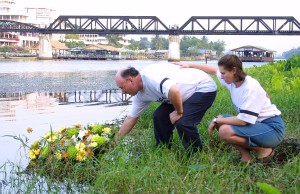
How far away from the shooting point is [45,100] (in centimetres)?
1524

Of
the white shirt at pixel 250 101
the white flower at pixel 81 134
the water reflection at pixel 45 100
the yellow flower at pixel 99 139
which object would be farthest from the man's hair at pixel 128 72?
the water reflection at pixel 45 100

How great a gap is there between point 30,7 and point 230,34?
86.2 m

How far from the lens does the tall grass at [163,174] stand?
4.41 meters

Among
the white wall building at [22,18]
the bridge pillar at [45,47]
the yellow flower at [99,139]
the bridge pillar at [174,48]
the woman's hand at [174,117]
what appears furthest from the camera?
the white wall building at [22,18]

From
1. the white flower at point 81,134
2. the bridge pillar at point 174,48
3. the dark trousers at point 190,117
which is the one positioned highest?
the bridge pillar at point 174,48

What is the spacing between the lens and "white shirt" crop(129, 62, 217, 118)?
199 inches

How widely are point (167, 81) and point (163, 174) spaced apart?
751 millimetres

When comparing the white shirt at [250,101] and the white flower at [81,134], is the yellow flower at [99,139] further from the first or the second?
the white shirt at [250,101]

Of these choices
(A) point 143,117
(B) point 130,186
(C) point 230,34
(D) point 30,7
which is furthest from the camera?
(D) point 30,7

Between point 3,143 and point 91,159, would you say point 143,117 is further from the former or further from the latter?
point 91,159

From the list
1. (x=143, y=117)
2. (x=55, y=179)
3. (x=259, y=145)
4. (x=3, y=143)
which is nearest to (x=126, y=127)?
(x=55, y=179)

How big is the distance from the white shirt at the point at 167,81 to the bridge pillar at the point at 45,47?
306ft

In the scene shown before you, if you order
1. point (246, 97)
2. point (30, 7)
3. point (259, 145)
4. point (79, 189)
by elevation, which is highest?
point (30, 7)

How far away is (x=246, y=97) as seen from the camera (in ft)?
16.4
